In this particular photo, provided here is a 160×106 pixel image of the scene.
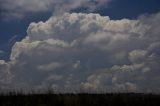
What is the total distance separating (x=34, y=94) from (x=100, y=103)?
18.4 ft

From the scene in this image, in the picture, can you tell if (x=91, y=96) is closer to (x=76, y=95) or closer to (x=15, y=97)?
(x=76, y=95)

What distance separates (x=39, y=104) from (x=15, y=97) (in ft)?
11.9

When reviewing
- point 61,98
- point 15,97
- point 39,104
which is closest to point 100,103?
point 61,98

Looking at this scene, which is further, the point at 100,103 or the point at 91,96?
the point at 91,96

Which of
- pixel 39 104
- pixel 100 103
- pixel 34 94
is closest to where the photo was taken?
pixel 39 104

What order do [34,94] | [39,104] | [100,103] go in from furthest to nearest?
[34,94] < [100,103] < [39,104]

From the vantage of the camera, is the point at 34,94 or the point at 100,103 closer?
the point at 100,103

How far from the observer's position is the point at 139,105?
29.6 m

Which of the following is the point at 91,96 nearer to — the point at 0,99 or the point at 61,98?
the point at 61,98

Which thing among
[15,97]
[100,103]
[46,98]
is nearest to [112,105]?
[100,103]

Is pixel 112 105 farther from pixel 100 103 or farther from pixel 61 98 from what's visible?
pixel 61 98

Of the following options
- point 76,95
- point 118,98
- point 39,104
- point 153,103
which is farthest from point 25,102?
point 153,103

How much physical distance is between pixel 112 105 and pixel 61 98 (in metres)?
3.95

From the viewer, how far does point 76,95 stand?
101 ft
